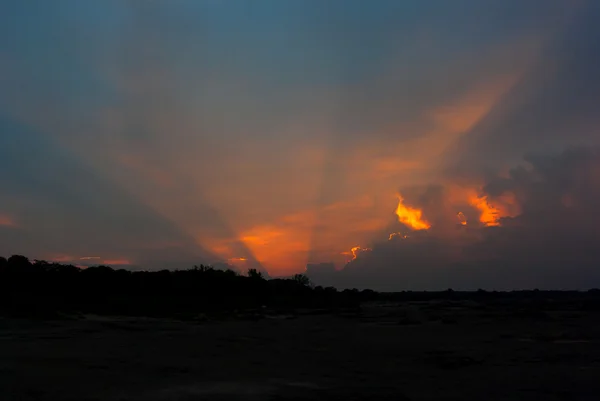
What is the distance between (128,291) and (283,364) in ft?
174

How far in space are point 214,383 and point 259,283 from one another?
7433 cm

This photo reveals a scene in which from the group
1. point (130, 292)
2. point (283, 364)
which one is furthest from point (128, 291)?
point (283, 364)

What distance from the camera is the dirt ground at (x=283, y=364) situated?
17.6 meters

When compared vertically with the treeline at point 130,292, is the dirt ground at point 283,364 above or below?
below

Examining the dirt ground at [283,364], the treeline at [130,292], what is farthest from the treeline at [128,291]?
the dirt ground at [283,364]

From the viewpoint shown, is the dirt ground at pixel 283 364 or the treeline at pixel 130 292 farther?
the treeline at pixel 130 292

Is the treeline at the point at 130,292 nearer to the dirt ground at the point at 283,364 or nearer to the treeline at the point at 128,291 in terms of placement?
the treeline at the point at 128,291

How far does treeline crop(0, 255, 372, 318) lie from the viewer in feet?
174

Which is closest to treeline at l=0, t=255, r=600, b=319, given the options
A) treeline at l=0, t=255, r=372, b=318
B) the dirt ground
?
treeline at l=0, t=255, r=372, b=318

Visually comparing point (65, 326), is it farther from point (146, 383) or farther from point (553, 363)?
point (553, 363)

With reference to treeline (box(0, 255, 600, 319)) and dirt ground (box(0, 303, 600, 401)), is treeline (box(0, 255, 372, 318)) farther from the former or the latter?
dirt ground (box(0, 303, 600, 401))

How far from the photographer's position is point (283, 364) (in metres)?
24.4

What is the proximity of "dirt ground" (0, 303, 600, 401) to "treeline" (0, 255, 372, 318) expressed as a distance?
1339 cm

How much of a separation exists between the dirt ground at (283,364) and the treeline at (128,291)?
43.9ft
